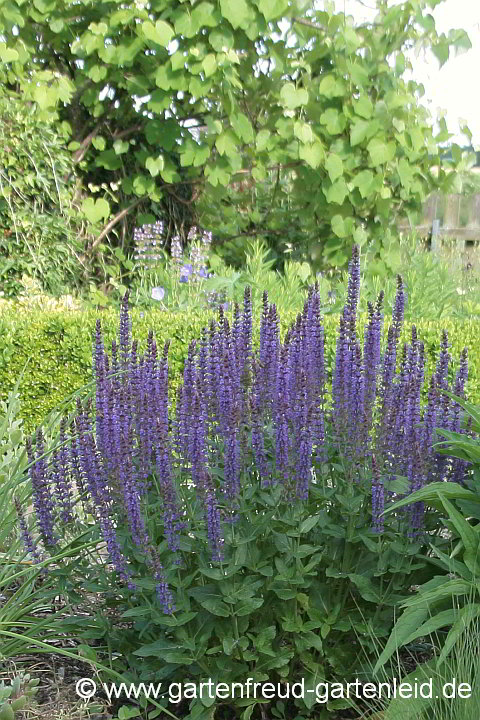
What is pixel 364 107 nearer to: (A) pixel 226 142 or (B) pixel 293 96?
(B) pixel 293 96

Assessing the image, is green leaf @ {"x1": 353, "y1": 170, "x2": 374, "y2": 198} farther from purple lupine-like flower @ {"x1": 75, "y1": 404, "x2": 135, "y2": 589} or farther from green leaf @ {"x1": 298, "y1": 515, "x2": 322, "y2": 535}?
green leaf @ {"x1": 298, "y1": 515, "x2": 322, "y2": 535}

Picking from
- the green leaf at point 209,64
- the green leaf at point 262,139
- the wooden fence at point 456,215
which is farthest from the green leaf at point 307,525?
the wooden fence at point 456,215

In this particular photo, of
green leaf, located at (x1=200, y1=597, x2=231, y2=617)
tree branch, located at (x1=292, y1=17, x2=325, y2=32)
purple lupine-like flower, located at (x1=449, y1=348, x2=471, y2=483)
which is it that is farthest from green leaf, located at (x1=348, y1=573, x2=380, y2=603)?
tree branch, located at (x1=292, y1=17, x2=325, y2=32)

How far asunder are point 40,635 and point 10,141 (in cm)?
577

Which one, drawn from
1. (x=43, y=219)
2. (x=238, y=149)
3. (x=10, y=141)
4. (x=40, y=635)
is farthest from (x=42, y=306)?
(x=40, y=635)

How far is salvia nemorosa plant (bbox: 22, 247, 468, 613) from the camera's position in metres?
2.49

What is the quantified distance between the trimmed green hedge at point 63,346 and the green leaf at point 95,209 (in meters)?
2.43

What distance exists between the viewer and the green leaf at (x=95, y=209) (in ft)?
27.6

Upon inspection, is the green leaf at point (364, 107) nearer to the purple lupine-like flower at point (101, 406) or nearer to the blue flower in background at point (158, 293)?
the blue flower in background at point (158, 293)

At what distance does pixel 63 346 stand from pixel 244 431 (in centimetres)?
360

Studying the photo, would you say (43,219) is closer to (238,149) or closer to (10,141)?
(10,141)

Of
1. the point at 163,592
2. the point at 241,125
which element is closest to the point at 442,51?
the point at 241,125

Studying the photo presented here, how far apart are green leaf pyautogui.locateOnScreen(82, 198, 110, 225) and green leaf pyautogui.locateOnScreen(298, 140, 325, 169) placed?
1.98 metres

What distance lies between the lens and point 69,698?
274 centimetres
